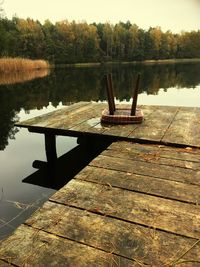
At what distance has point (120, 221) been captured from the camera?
2611mm

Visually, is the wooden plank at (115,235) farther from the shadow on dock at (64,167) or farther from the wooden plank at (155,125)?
the shadow on dock at (64,167)

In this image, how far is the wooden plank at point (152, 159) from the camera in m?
4.04

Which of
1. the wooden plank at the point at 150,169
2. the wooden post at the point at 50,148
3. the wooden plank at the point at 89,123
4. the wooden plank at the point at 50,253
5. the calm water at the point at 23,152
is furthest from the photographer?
the wooden post at the point at 50,148

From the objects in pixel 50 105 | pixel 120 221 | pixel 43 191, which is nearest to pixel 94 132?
pixel 43 191

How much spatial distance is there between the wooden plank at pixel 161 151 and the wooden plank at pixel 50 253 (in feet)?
8.31

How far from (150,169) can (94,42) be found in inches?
3433

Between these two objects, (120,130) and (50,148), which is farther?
(50,148)

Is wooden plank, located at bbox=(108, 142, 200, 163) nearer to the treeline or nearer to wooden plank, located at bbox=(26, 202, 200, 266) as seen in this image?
wooden plank, located at bbox=(26, 202, 200, 266)

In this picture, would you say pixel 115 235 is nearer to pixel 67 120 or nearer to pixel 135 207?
pixel 135 207

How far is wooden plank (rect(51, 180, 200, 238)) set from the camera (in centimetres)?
254

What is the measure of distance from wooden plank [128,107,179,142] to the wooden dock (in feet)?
2.53

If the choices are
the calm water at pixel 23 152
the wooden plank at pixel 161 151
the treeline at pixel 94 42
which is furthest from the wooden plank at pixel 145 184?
the treeline at pixel 94 42

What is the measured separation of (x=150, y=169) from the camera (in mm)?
3922

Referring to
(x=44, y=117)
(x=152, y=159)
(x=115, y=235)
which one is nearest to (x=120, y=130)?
(x=152, y=159)
